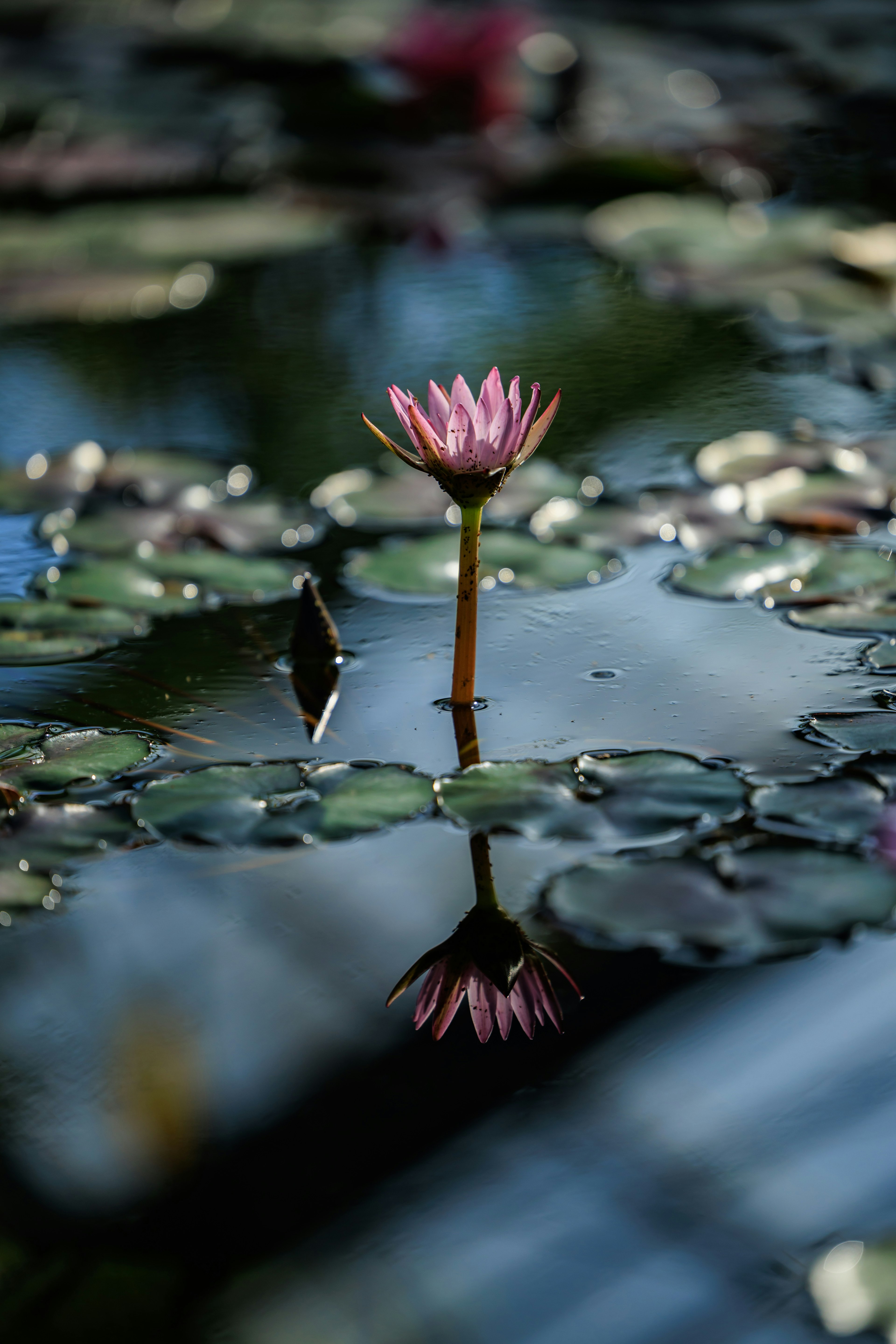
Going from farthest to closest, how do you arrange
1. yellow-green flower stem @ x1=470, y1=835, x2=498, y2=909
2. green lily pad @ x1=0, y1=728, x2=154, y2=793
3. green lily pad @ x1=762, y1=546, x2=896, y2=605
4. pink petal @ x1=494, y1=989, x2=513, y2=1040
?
green lily pad @ x1=762, y1=546, x2=896, y2=605 → green lily pad @ x1=0, y1=728, x2=154, y2=793 → yellow-green flower stem @ x1=470, y1=835, x2=498, y2=909 → pink petal @ x1=494, y1=989, x2=513, y2=1040

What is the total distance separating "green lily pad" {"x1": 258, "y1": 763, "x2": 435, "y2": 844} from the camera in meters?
0.92

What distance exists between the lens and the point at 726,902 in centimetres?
83

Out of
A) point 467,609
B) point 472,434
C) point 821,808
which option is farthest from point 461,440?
point 821,808

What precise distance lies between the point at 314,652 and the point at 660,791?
16.9 inches

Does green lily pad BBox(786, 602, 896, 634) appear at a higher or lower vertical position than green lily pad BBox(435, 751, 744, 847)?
higher

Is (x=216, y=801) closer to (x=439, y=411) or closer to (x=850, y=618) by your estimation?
(x=439, y=411)

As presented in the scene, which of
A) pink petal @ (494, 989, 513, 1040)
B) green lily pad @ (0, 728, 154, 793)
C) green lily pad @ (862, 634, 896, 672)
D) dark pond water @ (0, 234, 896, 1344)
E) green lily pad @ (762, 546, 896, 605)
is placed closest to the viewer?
dark pond water @ (0, 234, 896, 1344)

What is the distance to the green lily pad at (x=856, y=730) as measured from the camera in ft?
3.28

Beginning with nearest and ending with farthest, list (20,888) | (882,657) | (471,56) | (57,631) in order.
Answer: (20,888) → (882,657) → (57,631) → (471,56)

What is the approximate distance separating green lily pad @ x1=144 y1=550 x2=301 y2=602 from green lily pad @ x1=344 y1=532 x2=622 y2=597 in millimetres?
82

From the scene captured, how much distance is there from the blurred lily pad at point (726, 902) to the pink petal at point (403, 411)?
14.8 inches

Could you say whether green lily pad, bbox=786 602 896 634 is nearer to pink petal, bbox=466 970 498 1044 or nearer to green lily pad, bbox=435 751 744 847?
green lily pad, bbox=435 751 744 847

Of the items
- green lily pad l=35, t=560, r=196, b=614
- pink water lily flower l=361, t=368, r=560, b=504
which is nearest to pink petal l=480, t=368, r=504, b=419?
pink water lily flower l=361, t=368, r=560, b=504

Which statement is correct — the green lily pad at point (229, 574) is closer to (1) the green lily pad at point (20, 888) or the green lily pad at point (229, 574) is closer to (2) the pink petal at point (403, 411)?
(2) the pink petal at point (403, 411)
